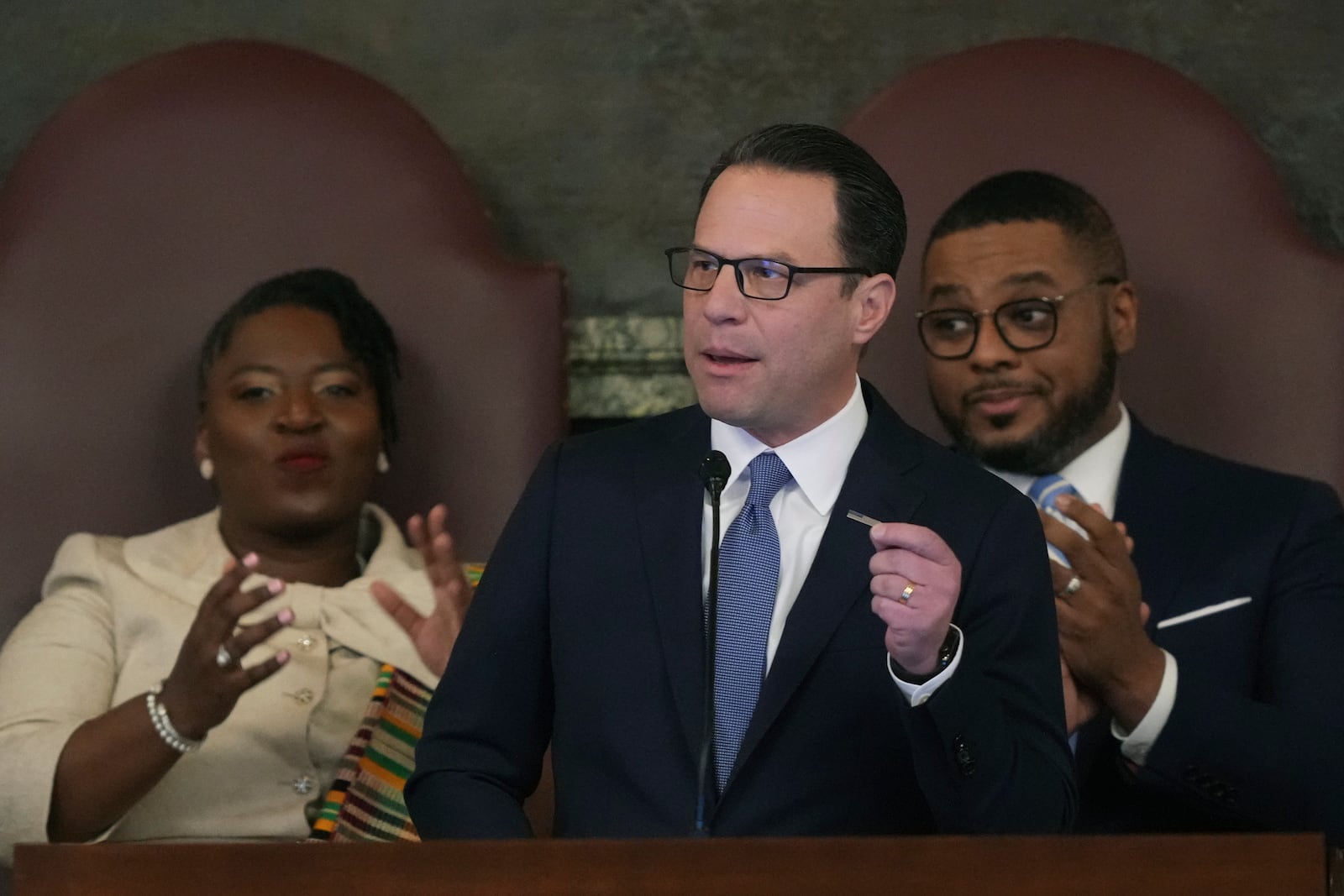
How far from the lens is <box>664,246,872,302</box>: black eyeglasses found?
72.9 inches

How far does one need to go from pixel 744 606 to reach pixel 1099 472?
36.5 inches

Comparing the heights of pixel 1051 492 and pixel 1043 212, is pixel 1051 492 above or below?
below

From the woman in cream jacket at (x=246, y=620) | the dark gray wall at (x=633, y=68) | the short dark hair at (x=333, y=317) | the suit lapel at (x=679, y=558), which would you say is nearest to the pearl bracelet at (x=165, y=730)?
the woman in cream jacket at (x=246, y=620)

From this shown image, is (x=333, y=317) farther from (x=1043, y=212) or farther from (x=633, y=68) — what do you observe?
(x=1043, y=212)

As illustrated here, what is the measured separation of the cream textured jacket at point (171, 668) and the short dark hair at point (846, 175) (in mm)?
993

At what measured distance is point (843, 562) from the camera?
183cm

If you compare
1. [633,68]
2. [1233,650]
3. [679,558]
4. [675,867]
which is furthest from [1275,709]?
A: [633,68]

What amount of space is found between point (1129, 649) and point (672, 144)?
4.66ft

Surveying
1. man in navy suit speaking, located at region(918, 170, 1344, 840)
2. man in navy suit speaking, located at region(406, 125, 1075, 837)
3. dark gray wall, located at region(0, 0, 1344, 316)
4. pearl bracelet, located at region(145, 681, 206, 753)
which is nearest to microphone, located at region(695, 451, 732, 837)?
man in navy suit speaking, located at region(406, 125, 1075, 837)

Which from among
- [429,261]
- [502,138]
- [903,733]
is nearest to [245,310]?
[429,261]

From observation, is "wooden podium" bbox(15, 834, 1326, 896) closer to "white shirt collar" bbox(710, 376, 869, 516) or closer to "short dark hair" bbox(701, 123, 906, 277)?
"white shirt collar" bbox(710, 376, 869, 516)

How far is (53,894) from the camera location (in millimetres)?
1356

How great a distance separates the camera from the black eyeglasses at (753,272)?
Answer: 1.85 m

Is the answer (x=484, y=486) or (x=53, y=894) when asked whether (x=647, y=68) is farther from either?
(x=53, y=894)
